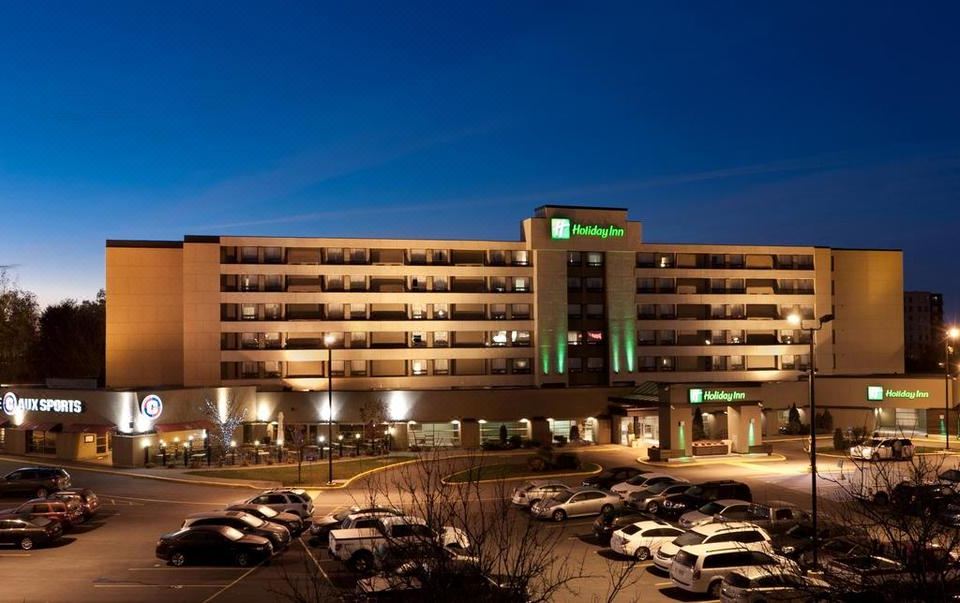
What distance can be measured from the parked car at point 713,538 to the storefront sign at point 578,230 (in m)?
→ 49.3

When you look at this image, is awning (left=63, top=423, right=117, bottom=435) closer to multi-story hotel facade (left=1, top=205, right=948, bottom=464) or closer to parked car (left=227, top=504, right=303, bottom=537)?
multi-story hotel facade (left=1, top=205, right=948, bottom=464)

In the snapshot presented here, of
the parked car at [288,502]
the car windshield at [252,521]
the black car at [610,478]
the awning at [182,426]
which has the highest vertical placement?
the awning at [182,426]

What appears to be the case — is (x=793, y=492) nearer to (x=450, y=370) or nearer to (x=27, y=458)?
(x=450, y=370)

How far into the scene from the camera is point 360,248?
237 ft

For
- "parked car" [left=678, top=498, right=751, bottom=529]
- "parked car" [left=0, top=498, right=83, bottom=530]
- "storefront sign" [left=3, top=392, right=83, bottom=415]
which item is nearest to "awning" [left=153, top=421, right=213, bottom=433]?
"storefront sign" [left=3, top=392, right=83, bottom=415]

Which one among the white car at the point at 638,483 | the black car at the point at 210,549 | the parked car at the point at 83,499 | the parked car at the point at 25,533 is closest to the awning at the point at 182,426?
the parked car at the point at 83,499

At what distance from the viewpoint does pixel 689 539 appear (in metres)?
26.2

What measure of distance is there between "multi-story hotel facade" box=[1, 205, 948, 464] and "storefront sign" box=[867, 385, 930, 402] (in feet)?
0.89

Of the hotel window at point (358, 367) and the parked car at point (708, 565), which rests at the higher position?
the hotel window at point (358, 367)

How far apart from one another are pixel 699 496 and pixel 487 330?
37.6 meters

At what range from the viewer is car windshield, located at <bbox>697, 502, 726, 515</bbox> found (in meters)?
32.7

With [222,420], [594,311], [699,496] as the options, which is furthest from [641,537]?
[594,311]

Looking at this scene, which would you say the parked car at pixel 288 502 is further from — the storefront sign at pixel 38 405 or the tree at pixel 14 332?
the tree at pixel 14 332

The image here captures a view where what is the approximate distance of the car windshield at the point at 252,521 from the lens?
2969 centimetres
